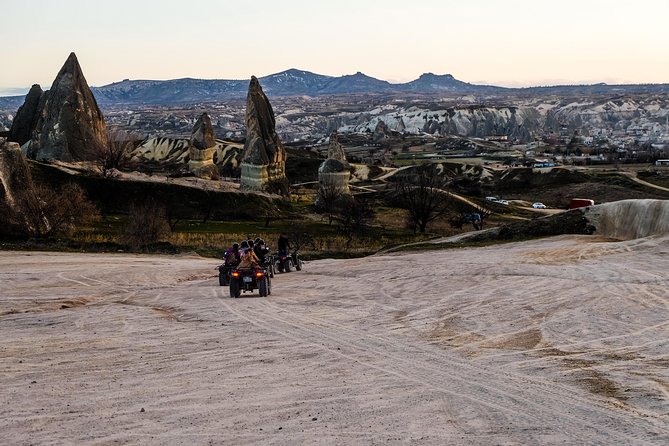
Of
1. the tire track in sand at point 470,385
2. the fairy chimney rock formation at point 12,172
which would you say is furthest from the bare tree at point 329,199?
the tire track in sand at point 470,385

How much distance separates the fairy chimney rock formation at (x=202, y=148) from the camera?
9069cm

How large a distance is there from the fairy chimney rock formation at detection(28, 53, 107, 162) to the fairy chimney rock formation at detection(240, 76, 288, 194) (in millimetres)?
15603

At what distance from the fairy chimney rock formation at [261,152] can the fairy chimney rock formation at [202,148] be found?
8.79 metres

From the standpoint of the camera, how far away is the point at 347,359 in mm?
14633

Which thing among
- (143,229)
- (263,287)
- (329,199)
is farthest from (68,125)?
(263,287)

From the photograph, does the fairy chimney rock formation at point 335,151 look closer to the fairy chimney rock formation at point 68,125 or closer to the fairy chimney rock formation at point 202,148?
the fairy chimney rock formation at point 202,148

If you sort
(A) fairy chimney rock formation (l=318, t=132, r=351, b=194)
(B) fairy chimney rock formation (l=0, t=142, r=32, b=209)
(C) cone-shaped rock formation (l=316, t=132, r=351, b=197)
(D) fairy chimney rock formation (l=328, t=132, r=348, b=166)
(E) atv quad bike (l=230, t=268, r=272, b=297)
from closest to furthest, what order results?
(E) atv quad bike (l=230, t=268, r=272, b=297) < (B) fairy chimney rock formation (l=0, t=142, r=32, b=209) < (C) cone-shaped rock formation (l=316, t=132, r=351, b=197) < (A) fairy chimney rock formation (l=318, t=132, r=351, b=194) < (D) fairy chimney rock formation (l=328, t=132, r=348, b=166)

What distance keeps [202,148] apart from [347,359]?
7960 cm

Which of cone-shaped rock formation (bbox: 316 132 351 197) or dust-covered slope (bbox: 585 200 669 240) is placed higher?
dust-covered slope (bbox: 585 200 669 240)

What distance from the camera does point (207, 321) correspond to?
1844 cm

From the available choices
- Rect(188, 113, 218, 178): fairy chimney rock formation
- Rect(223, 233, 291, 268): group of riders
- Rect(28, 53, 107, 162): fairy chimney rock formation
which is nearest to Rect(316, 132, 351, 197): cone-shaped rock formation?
Rect(188, 113, 218, 178): fairy chimney rock formation

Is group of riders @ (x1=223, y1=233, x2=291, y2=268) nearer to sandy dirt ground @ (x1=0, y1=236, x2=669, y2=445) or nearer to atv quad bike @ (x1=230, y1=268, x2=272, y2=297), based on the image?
atv quad bike @ (x1=230, y1=268, x2=272, y2=297)

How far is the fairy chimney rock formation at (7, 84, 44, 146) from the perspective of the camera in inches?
3386

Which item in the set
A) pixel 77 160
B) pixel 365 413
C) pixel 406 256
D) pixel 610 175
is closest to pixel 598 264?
pixel 406 256
